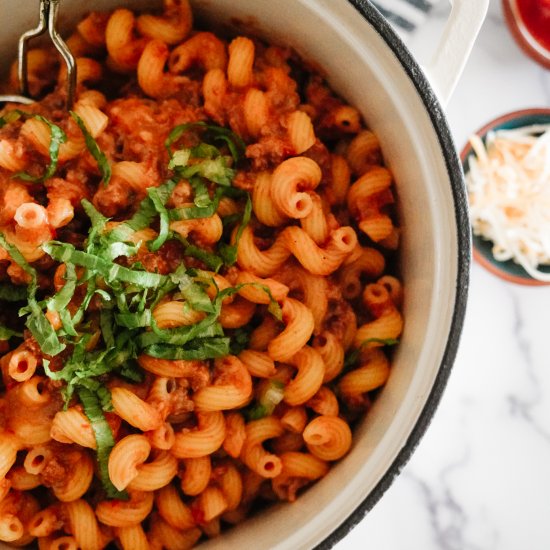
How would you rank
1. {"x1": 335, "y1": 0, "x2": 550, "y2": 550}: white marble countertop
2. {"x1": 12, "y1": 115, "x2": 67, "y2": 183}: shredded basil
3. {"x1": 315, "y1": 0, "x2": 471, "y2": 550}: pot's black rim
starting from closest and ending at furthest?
{"x1": 315, "y1": 0, "x2": 471, "y2": 550}: pot's black rim < {"x1": 12, "y1": 115, "x2": 67, "y2": 183}: shredded basil < {"x1": 335, "y1": 0, "x2": 550, "y2": 550}: white marble countertop

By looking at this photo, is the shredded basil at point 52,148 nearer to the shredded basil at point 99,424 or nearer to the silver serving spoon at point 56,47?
the silver serving spoon at point 56,47

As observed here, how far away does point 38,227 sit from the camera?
1.12 m

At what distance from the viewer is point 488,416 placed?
5.82 feet

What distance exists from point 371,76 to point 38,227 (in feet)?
1.92

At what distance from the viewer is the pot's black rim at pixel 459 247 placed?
1061mm

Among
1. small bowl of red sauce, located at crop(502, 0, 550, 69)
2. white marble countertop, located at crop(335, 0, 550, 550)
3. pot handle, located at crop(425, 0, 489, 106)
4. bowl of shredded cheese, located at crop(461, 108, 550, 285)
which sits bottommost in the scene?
white marble countertop, located at crop(335, 0, 550, 550)

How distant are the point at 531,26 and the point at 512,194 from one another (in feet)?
1.38

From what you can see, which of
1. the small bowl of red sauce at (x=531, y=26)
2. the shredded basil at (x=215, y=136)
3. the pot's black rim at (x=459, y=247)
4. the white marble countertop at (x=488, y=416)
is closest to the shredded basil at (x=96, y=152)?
the shredded basil at (x=215, y=136)

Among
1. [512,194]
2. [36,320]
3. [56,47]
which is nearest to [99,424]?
[36,320]

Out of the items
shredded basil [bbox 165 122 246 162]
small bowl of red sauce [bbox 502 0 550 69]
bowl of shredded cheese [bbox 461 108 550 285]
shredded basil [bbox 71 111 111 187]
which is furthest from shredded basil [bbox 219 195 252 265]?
small bowl of red sauce [bbox 502 0 550 69]

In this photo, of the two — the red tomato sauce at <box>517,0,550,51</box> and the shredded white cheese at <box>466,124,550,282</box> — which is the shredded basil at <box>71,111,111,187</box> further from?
the red tomato sauce at <box>517,0,550,51</box>

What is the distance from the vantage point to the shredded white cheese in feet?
5.87

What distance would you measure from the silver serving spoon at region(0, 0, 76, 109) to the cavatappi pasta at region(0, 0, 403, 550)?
0.10 ft

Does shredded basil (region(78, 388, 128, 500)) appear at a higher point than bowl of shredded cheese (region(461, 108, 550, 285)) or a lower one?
lower
